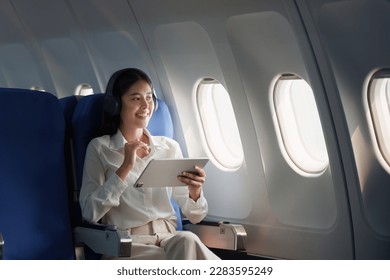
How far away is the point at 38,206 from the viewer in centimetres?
447

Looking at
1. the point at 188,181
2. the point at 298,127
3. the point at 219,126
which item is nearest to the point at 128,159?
the point at 188,181

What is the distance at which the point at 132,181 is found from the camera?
4.61 metres

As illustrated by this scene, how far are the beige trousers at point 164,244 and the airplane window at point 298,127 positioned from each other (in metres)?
1.37

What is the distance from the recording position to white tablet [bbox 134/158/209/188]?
167 inches

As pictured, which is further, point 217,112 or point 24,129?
point 217,112

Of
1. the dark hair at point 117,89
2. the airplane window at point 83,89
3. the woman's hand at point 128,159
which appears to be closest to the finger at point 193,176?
the woman's hand at point 128,159

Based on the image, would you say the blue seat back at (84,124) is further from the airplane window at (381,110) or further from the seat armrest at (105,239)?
the airplane window at (381,110)

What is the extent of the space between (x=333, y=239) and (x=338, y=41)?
132cm

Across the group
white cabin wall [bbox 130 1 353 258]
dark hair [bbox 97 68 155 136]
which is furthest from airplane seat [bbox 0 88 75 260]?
white cabin wall [bbox 130 1 353 258]

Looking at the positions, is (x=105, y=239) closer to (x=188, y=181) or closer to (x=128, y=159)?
(x=128, y=159)

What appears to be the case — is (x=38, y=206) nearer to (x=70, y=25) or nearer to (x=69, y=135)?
(x=69, y=135)

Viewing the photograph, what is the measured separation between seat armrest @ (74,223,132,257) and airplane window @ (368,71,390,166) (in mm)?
1771
